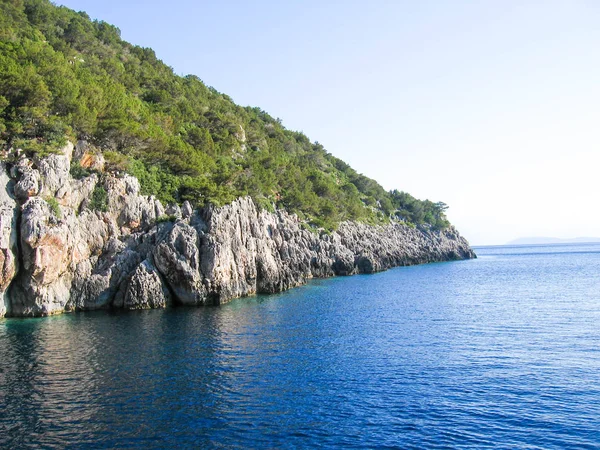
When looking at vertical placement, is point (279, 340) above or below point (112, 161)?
below

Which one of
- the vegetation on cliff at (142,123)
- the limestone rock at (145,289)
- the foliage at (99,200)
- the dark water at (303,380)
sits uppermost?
the vegetation on cliff at (142,123)

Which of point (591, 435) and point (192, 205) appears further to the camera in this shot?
point (192, 205)

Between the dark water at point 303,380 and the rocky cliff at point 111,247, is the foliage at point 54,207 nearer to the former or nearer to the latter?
the rocky cliff at point 111,247

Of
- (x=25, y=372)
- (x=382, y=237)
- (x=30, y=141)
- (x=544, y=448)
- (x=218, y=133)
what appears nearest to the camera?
(x=544, y=448)

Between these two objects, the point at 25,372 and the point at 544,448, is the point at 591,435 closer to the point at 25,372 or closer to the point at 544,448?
the point at 544,448

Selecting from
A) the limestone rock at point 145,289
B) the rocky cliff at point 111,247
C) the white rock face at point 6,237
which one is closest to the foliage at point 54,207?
the rocky cliff at point 111,247

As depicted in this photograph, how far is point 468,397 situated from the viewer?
882 inches

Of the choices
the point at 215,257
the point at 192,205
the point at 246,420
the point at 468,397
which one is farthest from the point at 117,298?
the point at 468,397

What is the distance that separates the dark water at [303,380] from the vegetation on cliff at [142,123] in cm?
2200

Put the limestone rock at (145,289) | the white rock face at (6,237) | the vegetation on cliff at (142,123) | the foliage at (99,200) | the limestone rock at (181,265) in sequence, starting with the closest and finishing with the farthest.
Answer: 1. the white rock face at (6,237)
2. the limestone rock at (145,289)
3. the vegetation on cliff at (142,123)
4. the limestone rock at (181,265)
5. the foliage at (99,200)

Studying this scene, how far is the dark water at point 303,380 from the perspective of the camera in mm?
18766

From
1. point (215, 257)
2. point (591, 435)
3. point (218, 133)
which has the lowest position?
point (591, 435)

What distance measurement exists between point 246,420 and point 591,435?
1485cm

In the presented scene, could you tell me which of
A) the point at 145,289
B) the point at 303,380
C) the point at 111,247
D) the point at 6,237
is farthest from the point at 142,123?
the point at 303,380
